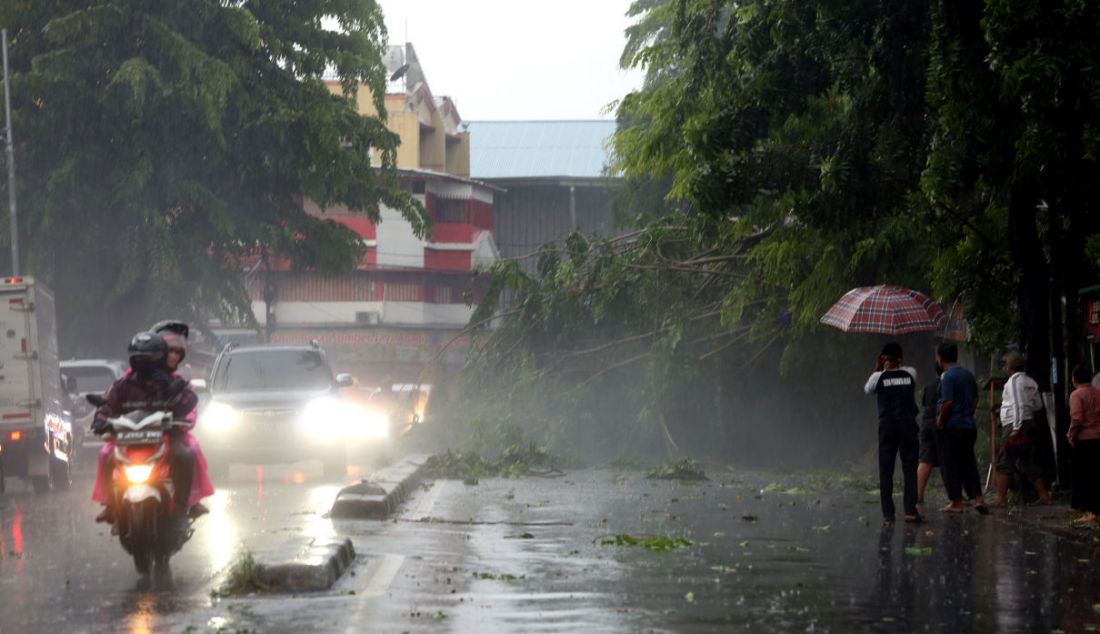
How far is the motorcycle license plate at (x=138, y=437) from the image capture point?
11.6 metres

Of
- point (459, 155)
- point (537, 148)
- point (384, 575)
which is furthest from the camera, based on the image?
point (537, 148)

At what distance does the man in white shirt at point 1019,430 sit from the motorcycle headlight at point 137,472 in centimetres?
1005

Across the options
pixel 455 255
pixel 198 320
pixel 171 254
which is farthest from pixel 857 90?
pixel 455 255

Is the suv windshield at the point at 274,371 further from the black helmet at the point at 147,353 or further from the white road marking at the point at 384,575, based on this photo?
the black helmet at the point at 147,353

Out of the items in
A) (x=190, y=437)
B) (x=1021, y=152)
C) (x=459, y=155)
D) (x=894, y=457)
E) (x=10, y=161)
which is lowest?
(x=894, y=457)

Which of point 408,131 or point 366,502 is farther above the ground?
point 408,131

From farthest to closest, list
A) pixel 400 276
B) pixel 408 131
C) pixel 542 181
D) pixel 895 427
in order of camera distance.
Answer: pixel 542 181, pixel 408 131, pixel 400 276, pixel 895 427

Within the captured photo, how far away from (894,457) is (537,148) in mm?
63325

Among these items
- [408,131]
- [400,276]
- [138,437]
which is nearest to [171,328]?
[138,437]

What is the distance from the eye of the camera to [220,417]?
24328 millimetres

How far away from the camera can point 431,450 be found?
30703mm

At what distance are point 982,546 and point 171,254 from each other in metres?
26.5

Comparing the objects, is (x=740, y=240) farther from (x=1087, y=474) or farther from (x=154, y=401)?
(x=154, y=401)

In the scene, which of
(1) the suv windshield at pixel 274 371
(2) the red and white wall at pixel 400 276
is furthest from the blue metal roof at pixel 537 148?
(1) the suv windshield at pixel 274 371
